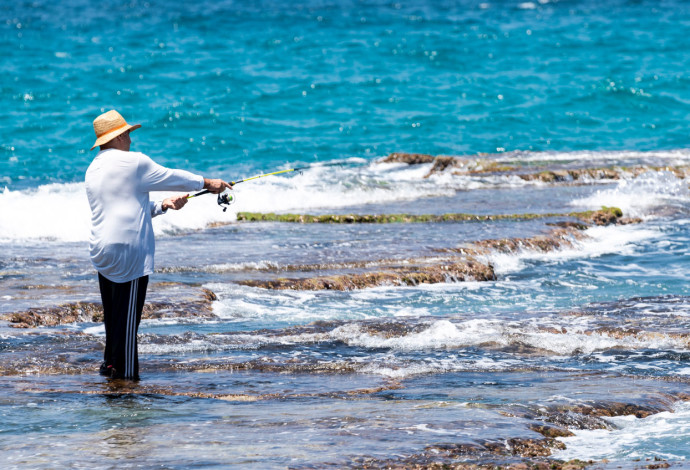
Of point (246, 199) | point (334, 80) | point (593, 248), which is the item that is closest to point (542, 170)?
point (246, 199)

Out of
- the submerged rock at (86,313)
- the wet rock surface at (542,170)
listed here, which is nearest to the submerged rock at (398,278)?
the submerged rock at (86,313)

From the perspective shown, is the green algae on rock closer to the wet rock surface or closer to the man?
the wet rock surface

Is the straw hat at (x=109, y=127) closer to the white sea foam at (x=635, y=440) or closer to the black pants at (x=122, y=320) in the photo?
the black pants at (x=122, y=320)

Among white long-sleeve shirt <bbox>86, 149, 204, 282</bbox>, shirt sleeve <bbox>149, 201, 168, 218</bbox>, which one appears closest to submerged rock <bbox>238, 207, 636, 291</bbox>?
shirt sleeve <bbox>149, 201, 168, 218</bbox>

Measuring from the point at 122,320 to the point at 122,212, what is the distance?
734mm

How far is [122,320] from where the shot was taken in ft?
22.7

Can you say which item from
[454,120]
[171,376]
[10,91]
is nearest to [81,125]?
[10,91]

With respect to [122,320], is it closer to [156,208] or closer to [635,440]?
[156,208]

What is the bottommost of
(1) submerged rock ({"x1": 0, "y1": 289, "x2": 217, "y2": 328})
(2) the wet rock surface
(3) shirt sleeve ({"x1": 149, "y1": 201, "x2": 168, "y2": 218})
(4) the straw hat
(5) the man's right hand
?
(1) submerged rock ({"x1": 0, "y1": 289, "x2": 217, "y2": 328})

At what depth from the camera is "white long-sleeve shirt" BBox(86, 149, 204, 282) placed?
6.64 metres

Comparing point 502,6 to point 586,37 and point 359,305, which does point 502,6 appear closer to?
point 586,37

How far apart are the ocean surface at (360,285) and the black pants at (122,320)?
180 millimetres

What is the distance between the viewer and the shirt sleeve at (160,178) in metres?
6.64

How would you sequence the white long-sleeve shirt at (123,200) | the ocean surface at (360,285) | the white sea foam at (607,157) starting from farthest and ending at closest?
the white sea foam at (607,157), the white long-sleeve shirt at (123,200), the ocean surface at (360,285)
